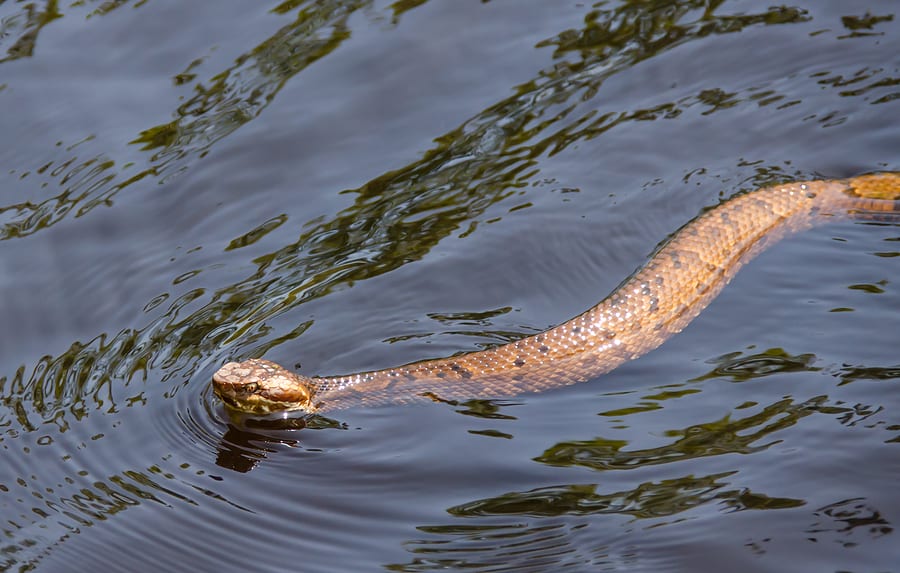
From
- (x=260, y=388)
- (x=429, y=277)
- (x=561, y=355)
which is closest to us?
(x=260, y=388)

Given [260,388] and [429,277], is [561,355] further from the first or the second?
[260,388]

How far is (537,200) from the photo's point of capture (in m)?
8.97

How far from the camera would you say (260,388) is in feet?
24.1

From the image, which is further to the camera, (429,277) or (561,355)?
(429,277)

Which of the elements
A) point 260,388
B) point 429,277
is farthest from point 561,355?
point 260,388

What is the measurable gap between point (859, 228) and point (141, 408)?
496 centimetres

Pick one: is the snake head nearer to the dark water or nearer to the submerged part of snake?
the submerged part of snake

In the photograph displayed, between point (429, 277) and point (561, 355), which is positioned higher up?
point (429, 277)

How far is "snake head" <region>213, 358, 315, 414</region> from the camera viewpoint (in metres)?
7.35

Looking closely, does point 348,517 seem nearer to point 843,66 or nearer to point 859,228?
point 859,228

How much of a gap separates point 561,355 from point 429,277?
1192mm

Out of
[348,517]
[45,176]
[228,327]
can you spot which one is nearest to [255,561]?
[348,517]

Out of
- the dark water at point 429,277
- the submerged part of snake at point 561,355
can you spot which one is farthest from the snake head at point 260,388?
the dark water at point 429,277

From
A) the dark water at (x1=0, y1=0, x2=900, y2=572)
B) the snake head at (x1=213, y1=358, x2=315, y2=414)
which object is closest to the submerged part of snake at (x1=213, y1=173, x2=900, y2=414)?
the snake head at (x1=213, y1=358, x2=315, y2=414)
